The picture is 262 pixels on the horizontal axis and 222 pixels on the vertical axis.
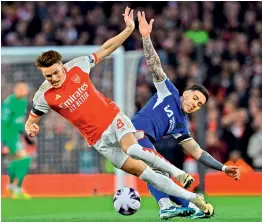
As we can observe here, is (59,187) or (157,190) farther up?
(157,190)

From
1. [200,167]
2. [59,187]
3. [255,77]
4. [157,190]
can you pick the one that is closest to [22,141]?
[59,187]

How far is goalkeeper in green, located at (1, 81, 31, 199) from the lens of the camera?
56.1ft

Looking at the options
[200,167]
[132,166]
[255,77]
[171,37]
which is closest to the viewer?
[132,166]

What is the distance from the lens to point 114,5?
2353 centimetres

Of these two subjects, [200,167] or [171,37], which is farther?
[171,37]

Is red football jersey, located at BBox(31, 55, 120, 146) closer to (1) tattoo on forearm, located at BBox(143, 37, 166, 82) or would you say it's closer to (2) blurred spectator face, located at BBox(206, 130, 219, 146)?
(1) tattoo on forearm, located at BBox(143, 37, 166, 82)

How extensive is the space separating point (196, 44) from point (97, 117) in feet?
29.5

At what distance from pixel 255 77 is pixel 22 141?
5552 millimetres

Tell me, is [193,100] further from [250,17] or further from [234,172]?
[250,17]

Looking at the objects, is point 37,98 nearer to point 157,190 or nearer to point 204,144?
point 157,190

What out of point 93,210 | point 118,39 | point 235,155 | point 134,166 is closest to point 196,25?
point 235,155

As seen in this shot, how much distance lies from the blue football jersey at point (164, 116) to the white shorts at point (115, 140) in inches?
23.7

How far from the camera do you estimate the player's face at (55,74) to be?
33.1 ft

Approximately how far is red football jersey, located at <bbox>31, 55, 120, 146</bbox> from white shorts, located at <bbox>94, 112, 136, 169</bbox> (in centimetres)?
5
